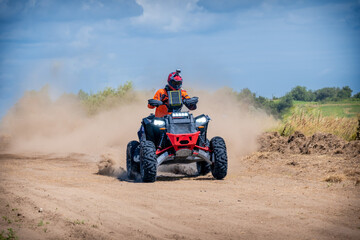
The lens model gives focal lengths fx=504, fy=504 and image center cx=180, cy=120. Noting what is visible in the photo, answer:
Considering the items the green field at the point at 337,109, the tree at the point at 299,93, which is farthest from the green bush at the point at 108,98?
the tree at the point at 299,93

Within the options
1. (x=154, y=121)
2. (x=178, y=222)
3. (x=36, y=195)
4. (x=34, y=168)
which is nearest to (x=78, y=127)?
(x=34, y=168)

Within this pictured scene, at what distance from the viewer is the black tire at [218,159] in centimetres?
1267

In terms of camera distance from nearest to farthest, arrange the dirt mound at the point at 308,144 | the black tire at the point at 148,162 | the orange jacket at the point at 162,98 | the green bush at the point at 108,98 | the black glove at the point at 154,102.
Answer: the black tire at the point at 148,162, the black glove at the point at 154,102, the orange jacket at the point at 162,98, the dirt mound at the point at 308,144, the green bush at the point at 108,98

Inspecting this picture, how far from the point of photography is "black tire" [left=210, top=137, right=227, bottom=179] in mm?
12672

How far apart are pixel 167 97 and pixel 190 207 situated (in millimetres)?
5452

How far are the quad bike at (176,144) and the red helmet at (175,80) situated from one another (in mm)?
245

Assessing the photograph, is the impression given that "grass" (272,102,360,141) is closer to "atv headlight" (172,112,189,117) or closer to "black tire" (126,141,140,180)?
"atv headlight" (172,112,189,117)

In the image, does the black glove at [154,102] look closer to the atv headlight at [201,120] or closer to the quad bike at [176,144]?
the quad bike at [176,144]

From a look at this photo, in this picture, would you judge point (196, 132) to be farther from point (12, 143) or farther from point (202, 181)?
point (12, 143)

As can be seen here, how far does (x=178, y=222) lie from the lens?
310 inches

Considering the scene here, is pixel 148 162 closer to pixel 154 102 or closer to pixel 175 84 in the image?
pixel 154 102

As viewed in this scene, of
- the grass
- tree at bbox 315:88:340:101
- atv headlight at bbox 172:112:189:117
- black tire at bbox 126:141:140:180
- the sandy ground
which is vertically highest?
tree at bbox 315:88:340:101

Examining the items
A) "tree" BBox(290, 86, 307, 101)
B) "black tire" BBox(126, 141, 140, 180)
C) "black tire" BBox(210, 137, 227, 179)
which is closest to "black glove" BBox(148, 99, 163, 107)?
"black tire" BBox(126, 141, 140, 180)

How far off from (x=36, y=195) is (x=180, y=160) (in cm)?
430
